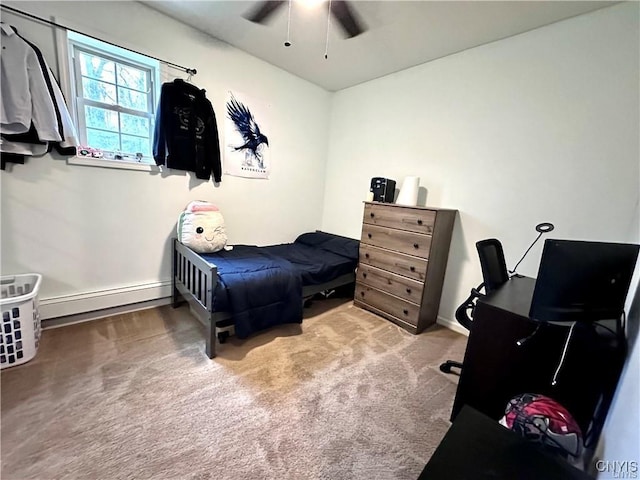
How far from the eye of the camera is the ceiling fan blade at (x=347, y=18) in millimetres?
1942

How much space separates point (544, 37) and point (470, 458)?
280 cm

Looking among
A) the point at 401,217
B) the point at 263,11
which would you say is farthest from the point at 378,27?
the point at 401,217

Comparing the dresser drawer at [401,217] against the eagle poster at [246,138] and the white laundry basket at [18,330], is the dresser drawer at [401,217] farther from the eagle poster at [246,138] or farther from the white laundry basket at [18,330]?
the white laundry basket at [18,330]

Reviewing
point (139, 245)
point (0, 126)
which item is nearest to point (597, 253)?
point (139, 245)

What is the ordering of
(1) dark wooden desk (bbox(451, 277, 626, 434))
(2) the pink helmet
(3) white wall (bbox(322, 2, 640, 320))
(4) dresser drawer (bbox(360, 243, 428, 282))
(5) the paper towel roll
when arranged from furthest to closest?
1. (5) the paper towel roll
2. (4) dresser drawer (bbox(360, 243, 428, 282))
3. (3) white wall (bbox(322, 2, 640, 320))
4. (1) dark wooden desk (bbox(451, 277, 626, 434))
5. (2) the pink helmet

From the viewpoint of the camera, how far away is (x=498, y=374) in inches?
54.5

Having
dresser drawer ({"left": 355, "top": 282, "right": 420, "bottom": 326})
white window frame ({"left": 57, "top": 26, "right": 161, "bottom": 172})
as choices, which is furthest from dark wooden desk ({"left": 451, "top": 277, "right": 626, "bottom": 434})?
white window frame ({"left": 57, "top": 26, "right": 161, "bottom": 172})

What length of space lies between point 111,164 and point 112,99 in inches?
21.6

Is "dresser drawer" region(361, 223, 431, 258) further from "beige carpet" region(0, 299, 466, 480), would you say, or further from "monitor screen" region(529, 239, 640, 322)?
"monitor screen" region(529, 239, 640, 322)

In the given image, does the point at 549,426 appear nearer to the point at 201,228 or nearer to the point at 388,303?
the point at 388,303

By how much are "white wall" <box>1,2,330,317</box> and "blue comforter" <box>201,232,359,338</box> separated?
0.60m

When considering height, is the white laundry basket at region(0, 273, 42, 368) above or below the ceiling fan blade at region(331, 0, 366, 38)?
below

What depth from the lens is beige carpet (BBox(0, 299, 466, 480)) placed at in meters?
1.22

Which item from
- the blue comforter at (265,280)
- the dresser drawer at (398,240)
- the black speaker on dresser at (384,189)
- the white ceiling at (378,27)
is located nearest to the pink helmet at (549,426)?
the dresser drawer at (398,240)
